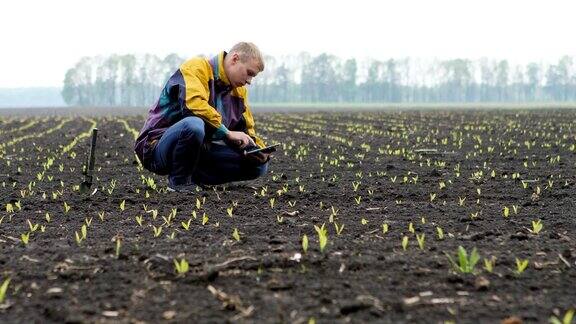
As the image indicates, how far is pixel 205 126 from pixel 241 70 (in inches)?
30.6

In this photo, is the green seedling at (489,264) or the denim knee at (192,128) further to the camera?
the denim knee at (192,128)

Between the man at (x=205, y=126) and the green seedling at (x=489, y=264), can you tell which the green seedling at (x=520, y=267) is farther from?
the man at (x=205, y=126)

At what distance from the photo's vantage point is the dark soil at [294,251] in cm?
285

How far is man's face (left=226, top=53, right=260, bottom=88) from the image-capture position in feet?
18.6

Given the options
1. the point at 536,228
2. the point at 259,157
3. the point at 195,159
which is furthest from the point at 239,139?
the point at 536,228

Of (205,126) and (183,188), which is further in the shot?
(183,188)

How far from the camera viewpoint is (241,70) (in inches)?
225

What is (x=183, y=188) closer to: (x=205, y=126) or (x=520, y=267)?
(x=205, y=126)

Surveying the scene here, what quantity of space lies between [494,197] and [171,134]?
10.2ft

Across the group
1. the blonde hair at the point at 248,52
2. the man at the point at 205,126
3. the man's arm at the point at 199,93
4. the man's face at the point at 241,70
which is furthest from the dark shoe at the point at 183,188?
the blonde hair at the point at 248,52

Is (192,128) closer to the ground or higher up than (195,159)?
higher up

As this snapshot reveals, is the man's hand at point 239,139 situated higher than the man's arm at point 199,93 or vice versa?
the man's arm at point 199,93

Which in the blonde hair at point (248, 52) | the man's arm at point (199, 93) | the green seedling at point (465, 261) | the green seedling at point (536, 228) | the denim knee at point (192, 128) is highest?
the blonde hair at point (248, 52)

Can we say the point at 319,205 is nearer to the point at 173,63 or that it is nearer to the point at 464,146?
the point at 464,146
